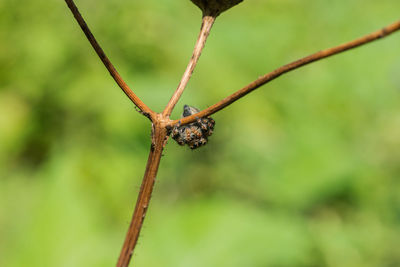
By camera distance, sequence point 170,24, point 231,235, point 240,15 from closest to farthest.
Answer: point 231,235 → point 170,24 → point 240,15

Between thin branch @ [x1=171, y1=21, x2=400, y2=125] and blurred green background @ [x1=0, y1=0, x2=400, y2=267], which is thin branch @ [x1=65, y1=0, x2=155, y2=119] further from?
blurred green background @ [x1=0, y1=0, x2=400, y2=267]

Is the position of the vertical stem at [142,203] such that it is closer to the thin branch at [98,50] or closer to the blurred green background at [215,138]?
the thin branch at [98,50]

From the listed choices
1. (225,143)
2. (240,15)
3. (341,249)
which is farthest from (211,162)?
(240,15)

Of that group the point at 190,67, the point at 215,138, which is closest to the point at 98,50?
the point at 190,67

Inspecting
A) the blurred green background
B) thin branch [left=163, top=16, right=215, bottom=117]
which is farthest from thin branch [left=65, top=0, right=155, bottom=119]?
the blurred green background

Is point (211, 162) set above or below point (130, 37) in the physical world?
below

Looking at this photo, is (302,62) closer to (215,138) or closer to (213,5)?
(213,5)

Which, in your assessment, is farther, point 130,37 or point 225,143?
point 130,37

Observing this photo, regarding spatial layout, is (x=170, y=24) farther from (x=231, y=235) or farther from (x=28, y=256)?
(x=28, y=256)
